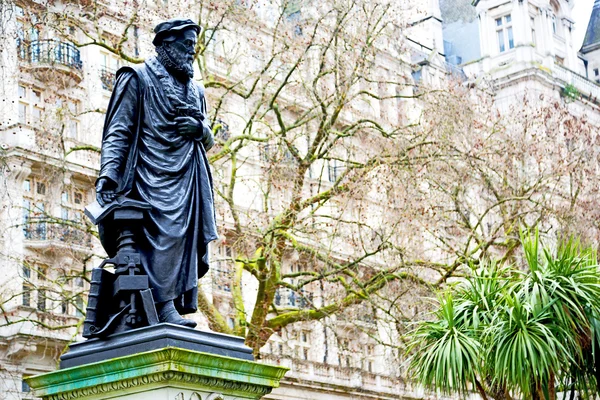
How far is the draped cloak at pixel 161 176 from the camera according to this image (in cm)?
776

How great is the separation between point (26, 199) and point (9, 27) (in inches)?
233

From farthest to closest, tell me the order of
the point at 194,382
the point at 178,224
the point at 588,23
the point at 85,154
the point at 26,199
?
the point at 588,23
the point at 85,154
the point at 26,199
the point at 178,224
the point at 194,382

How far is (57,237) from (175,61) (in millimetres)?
21909

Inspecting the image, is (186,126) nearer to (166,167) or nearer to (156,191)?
(166,167)

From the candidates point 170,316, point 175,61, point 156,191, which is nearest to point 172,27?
point 175,61

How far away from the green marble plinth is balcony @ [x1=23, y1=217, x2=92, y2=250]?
15481 mm

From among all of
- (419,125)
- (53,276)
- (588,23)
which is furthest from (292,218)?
(588,23)

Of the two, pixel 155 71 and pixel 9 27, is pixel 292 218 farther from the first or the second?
pixel 155 71

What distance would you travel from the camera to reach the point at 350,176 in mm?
25500

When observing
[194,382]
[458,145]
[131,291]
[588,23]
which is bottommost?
[194,382]

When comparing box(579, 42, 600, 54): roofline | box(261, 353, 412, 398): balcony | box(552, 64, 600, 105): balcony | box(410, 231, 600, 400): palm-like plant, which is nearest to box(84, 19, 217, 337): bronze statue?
box(410, 231, 600, 400): palm-like plant

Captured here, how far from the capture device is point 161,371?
6.99 metres

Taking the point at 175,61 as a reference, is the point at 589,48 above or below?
above

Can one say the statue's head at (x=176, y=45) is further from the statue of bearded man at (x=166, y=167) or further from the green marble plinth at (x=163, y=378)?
the green marble plinth at (x=163, y=378)
